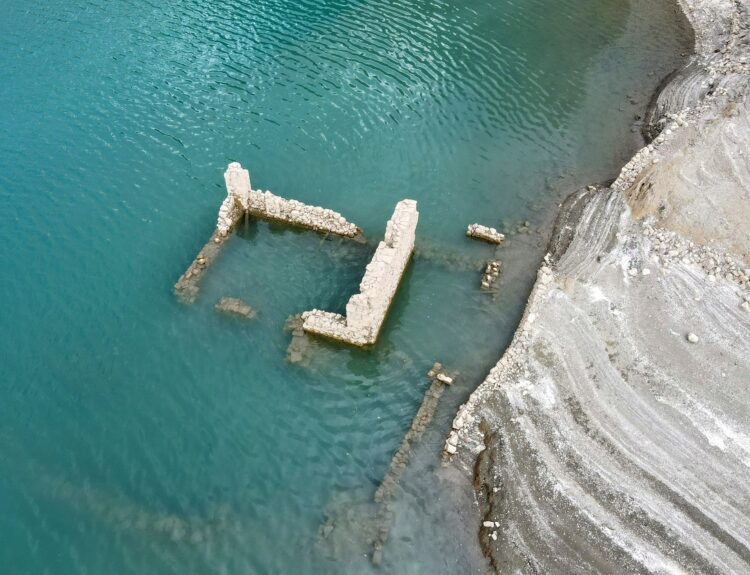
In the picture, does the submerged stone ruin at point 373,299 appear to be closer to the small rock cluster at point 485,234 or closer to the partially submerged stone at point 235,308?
the partially submerged stone at point 235,308

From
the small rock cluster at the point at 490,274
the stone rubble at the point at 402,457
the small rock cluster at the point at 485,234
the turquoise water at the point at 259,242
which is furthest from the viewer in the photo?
the small rock cluster at the point at 485,234

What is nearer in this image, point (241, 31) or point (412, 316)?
point (412, 316)

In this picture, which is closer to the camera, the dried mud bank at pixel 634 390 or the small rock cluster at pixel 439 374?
→ the dried mud bank at pixel 634 390

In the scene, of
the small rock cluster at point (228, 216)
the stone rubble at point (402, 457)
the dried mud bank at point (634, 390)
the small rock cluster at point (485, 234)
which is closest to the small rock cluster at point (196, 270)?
the small rock cluster at point (228, 216)

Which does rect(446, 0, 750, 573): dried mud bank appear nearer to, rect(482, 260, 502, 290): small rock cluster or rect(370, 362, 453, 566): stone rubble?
rect(370, 362, 453, 566): stone rubble

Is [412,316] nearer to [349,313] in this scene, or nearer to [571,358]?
[349,313]

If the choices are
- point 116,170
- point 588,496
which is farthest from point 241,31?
point 588,496

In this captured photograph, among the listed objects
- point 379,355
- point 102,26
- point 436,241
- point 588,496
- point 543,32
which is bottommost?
point 588,496
